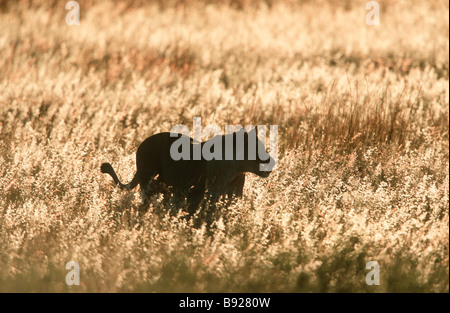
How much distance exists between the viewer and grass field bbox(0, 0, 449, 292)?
10.7 ft

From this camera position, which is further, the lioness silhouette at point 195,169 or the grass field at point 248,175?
the lioness silhouette at point 195,169

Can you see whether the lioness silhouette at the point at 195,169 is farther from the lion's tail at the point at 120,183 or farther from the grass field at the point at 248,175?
the grass field at the point at 248,175

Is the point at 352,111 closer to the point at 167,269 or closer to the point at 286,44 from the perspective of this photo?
the point at 167,269

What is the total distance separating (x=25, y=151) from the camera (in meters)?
4.43

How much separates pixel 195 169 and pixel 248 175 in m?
0.75

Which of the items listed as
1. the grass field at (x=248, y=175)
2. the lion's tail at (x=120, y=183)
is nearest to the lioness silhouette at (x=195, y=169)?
the lion's tail at (x=120, y=183)

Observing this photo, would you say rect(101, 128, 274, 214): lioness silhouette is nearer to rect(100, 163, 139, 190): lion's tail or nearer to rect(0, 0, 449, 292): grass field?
rect(100, 163, 139, 190): lion's tail

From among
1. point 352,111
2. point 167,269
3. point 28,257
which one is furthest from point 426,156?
point 28,257

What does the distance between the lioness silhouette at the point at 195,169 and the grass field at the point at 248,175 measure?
144 millimetres

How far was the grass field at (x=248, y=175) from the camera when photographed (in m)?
3.25

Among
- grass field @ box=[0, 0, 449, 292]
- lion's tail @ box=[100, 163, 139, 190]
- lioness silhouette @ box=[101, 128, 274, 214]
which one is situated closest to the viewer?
grass field @ box=[0, 0, 449, 292]

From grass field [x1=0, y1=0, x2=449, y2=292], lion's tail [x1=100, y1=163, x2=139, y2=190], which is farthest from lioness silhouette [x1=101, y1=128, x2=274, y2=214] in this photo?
grass field [x1=0, y1=0, x2=449, y2=292]

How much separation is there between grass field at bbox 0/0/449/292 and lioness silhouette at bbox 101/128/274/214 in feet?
0.47

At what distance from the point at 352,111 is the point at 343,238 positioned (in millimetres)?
2430
